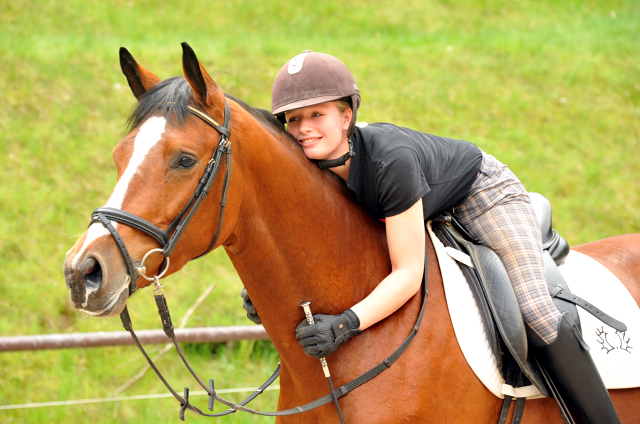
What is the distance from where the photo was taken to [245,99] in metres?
7.32

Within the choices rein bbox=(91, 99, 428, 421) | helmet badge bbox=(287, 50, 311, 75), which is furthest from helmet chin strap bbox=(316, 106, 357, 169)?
rein bbox=(91, 99, 428, 421)

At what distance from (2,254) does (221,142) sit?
14.4 feet

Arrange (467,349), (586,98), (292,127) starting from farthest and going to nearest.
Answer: (586,98)
(292,127)
(467,349)

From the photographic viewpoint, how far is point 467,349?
2.16 m

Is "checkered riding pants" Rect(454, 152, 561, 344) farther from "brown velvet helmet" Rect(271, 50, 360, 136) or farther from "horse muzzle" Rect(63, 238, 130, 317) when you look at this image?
"horse muzzle" Rect(63, 238, 130, 317)

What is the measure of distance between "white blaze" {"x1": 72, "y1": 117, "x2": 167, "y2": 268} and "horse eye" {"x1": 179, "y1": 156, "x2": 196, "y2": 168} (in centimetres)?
11

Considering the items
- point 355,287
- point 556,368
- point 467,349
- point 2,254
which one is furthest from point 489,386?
point 2,254

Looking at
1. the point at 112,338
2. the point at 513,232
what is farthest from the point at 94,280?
the point at 112,338

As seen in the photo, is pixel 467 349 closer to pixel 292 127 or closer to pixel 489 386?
pixel 489 386

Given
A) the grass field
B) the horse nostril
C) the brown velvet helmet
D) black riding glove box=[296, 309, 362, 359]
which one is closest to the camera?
the horse nostril

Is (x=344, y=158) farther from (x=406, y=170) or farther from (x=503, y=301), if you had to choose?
(x=503, y=301)

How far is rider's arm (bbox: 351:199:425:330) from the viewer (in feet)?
6.75

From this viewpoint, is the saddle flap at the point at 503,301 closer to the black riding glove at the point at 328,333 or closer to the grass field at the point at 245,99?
the black riding glove at the point at 328,333

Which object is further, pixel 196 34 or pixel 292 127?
pixel 196 34
